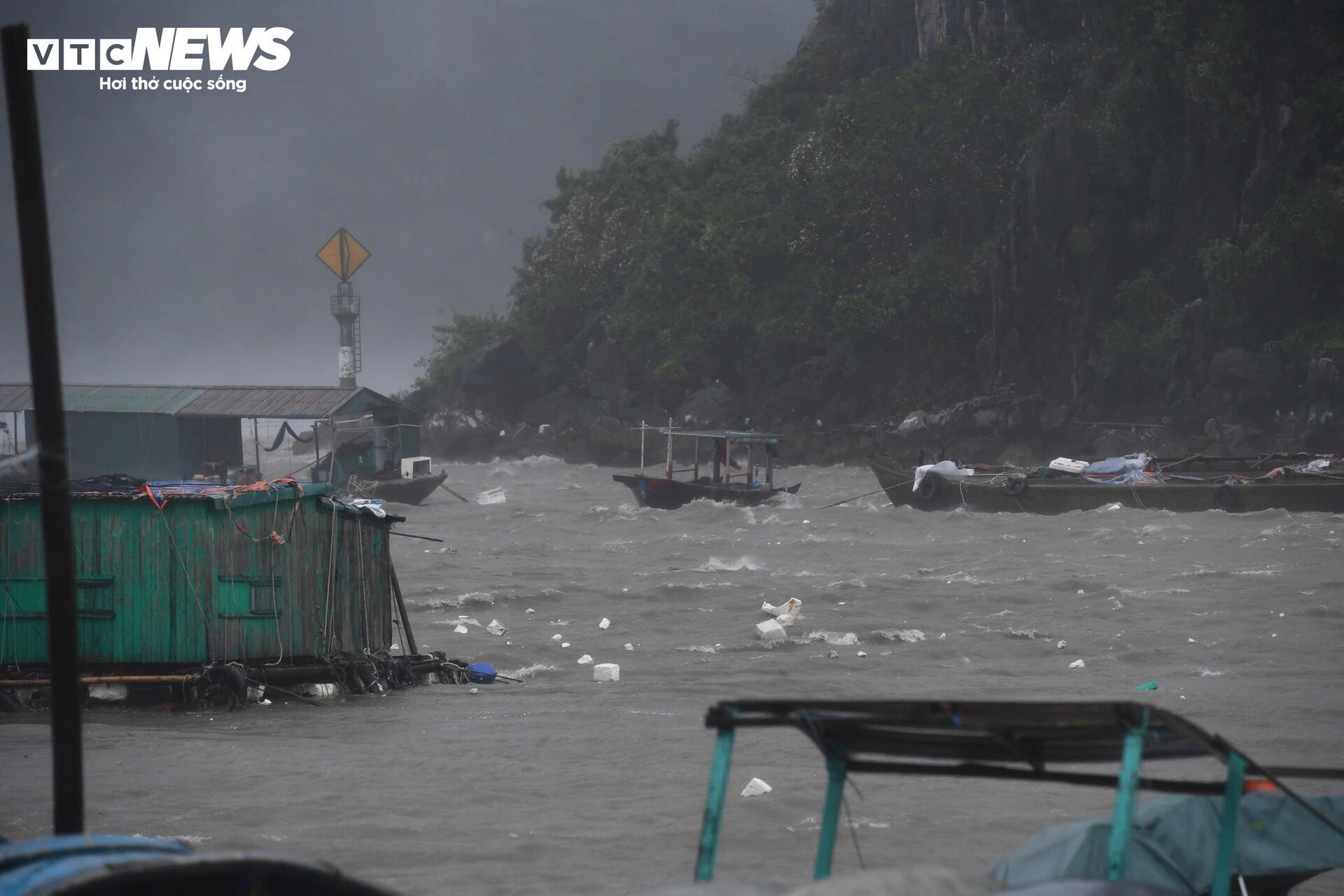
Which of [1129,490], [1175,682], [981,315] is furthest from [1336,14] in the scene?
[1175,682]

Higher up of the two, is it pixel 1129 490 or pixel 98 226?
pixel 98 226

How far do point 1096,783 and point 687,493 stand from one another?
29493mm

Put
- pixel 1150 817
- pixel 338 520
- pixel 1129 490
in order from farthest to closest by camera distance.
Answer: pixel 1129 490, pixel 338 520, pixel 1150 817

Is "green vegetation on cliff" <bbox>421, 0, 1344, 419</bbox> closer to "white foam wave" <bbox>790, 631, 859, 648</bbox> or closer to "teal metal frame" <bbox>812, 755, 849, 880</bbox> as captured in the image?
"white foam wave" <bbox>790, 631, 859, 648</bbox>

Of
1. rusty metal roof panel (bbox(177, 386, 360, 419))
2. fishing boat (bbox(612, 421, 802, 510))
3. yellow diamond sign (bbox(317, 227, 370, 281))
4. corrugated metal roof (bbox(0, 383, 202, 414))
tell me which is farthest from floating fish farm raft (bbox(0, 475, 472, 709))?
yellow diamond sign (bbox(317, 227, 370, 281))

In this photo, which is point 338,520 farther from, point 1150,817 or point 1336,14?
point 1336,14

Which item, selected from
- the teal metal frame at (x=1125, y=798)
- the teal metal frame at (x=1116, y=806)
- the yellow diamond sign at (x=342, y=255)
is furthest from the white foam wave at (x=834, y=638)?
the yellow diamond sign at (x=342, y=255)

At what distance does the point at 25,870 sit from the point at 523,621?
50.7 feet

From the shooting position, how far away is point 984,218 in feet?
153

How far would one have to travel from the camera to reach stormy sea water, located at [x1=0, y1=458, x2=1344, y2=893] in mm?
8023

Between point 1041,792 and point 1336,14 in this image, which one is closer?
point 1041,792

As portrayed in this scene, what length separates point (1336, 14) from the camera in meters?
37.4

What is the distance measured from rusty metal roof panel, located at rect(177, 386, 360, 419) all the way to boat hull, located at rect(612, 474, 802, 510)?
28.5ft

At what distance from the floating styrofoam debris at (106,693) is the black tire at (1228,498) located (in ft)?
73.3
